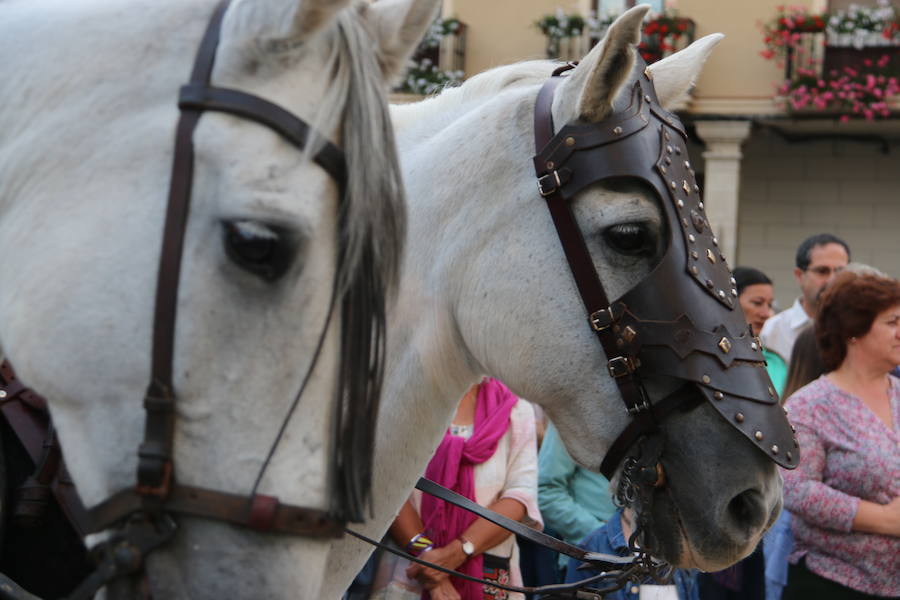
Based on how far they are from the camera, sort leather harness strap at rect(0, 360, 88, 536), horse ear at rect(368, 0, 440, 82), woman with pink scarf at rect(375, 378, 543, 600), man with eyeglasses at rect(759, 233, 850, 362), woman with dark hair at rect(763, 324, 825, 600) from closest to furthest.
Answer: horse ear at rect(368, 0, 440, 82), leather harness strap at rect(0, 360, 88, 536), woman with pink scarf at rect(375, 378, 543, 600), woman with dark hair at rect(763, 324, 825, 600), man with eyeglasses at rect(759, 233, 850, 362)

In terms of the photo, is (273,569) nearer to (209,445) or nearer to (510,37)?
(209,445)

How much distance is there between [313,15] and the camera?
1.35m

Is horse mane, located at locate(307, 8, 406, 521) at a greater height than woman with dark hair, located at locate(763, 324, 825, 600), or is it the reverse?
horse mane, located at locate(307, 8, 406, 521)

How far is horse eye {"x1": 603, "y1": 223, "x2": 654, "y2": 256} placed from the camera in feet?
6.71

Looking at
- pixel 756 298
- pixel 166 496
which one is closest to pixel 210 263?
pixel 166 496

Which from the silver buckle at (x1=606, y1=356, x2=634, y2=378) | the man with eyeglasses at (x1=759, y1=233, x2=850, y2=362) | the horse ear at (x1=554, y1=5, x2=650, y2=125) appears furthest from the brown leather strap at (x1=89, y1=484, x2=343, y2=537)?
the man with eyeglasses at (x1=759, y1=233, x2=850, y2=362)

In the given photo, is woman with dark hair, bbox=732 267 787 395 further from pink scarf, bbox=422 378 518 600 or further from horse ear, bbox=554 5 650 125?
horse ear, bbox=554 5 650 125

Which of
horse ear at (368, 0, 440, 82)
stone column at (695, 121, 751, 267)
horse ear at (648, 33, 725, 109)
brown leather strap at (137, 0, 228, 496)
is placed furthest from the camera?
stone column at (695, 121, 751, 267)

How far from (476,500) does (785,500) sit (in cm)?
125

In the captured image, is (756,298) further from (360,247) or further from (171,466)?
(171,466)

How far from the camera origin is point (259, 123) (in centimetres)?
135

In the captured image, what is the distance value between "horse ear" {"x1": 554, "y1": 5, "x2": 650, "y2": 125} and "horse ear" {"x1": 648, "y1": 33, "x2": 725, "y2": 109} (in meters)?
0.39

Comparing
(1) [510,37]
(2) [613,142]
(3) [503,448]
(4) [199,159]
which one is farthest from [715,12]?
(4) [199,159]

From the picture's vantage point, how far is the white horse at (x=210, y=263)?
4.27 ft
